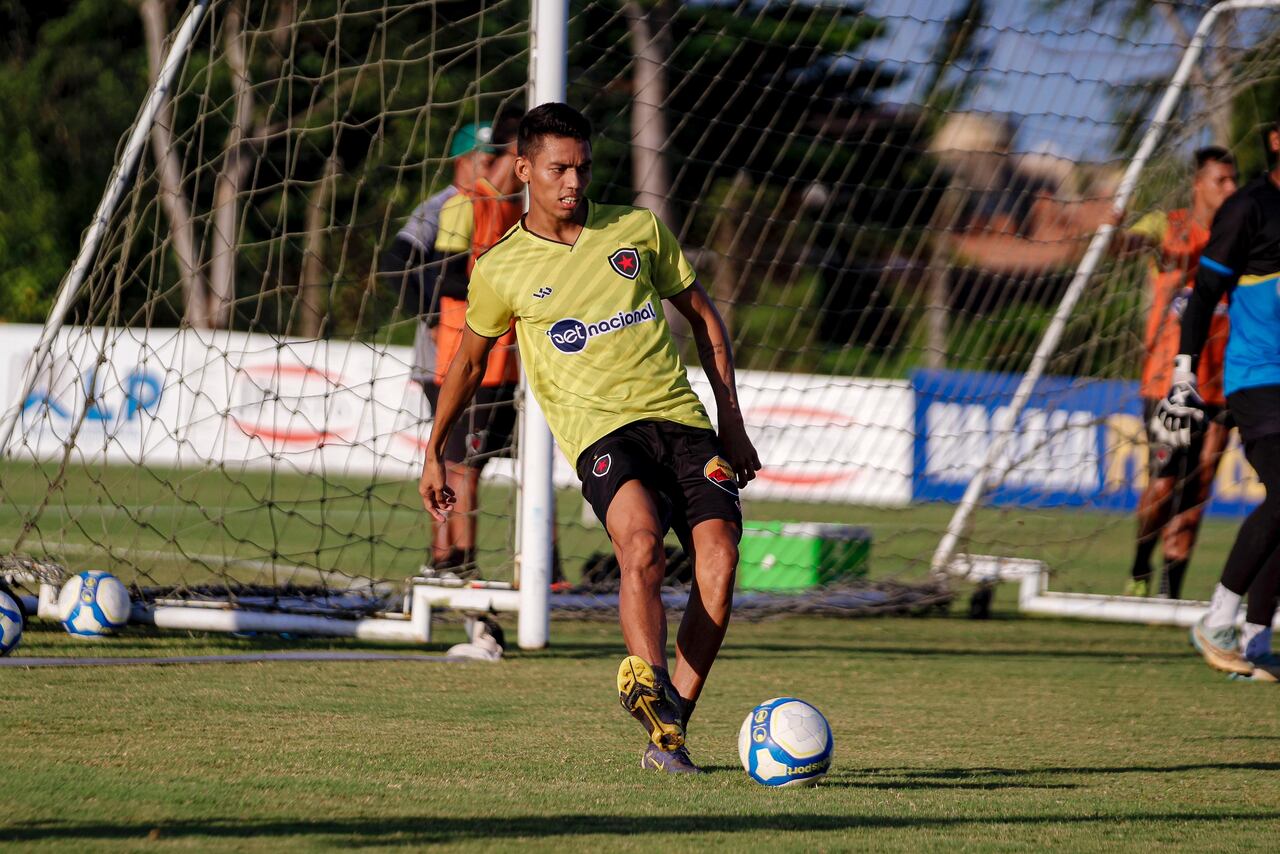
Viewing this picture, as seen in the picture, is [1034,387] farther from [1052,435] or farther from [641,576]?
[641,576]

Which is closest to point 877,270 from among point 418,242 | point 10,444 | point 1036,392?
point 1036,392

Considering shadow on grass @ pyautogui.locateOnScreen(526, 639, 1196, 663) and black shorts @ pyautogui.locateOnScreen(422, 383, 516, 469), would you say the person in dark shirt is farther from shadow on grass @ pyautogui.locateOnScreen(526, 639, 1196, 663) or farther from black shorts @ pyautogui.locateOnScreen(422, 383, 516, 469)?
black shorts @ pyautogui.locateOnScreen(422, 383, 516, 469)

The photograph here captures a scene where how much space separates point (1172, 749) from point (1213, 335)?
439 cm

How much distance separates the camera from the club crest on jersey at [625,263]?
4504 mm

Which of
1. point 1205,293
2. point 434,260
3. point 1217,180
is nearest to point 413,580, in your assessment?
point 434,260

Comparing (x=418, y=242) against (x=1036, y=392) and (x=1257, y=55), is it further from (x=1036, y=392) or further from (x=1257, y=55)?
(x=1257, y=55)

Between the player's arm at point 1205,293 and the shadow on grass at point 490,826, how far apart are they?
2.97 meters

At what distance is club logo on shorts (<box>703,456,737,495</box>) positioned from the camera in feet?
14.4

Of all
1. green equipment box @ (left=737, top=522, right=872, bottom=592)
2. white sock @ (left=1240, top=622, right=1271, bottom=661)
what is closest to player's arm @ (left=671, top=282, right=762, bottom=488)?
white sock @ (left=1240, top=622, right=1271, bottom=661)

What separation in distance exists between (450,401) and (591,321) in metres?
0.48

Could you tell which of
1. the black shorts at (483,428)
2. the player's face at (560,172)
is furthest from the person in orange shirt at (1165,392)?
the player's face at (560,172)

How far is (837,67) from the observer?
29.8 ft

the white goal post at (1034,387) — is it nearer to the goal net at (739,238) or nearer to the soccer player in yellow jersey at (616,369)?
the goal net at (739,238)

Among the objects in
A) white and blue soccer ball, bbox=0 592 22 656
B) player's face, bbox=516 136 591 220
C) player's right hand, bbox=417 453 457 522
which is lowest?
white and blue soccer ball, bbox=0 592 22 656
